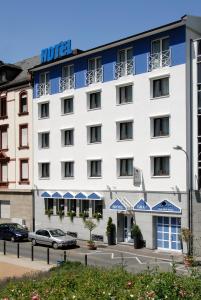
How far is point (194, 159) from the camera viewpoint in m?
35.9

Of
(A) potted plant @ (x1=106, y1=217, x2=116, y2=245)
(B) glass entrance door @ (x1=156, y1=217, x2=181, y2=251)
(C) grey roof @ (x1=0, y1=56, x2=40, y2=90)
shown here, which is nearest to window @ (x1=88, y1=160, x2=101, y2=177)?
(A) potted plant @ (x1=106, y1=217, x2=116, y2=245)

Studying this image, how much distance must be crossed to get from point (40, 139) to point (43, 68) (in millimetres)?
6464

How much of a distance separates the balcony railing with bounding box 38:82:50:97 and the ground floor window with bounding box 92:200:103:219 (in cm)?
1129

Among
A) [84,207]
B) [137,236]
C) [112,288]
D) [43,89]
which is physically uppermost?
[43,89]

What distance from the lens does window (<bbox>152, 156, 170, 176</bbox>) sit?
123 ft

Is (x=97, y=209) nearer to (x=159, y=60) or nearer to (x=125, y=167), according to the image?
(x=125, y=167)

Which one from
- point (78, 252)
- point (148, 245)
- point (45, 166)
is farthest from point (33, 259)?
point (45, 166)

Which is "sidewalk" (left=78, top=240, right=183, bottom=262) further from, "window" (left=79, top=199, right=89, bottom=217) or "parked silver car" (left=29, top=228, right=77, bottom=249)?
"window" (left=79, top=199, right=89, bottom=217)

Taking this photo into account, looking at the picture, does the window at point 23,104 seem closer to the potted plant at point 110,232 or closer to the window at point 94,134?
the window at point 94,134

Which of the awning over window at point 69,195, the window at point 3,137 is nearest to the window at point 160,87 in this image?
the awning over window at point 69,195

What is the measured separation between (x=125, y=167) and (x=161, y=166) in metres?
Result: 3.71

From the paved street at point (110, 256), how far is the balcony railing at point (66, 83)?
13.5 m

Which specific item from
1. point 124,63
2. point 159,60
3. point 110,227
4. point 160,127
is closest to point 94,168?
point 110,227

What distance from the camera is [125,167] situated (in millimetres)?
40688
